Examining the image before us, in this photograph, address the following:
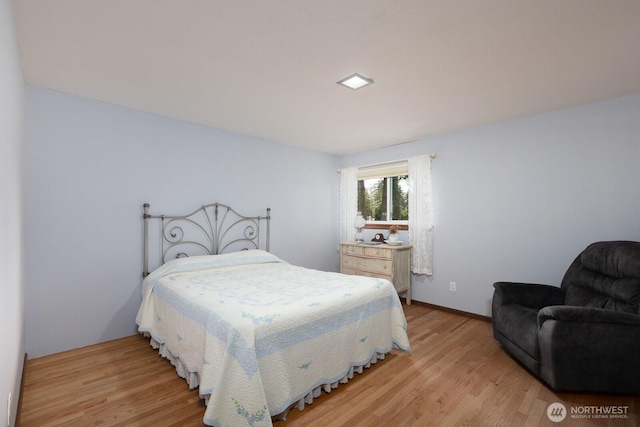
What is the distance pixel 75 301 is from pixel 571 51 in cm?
444

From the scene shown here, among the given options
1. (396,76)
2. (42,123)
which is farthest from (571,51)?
(42,123)

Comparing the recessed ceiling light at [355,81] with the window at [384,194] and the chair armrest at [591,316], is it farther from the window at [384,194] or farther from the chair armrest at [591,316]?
the chair armrest at [591,316]

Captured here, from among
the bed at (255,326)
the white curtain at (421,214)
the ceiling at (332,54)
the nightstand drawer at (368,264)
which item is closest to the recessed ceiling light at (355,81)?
the ceiling at (332,54)

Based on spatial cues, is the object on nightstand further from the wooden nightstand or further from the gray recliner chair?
the gray recliner chair

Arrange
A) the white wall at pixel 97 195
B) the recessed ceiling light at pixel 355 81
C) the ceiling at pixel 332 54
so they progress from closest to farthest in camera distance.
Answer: the ceiling at pixel 332 54, the recessed ceiling light at pixel 355 81, the white wall at pixel 97 195

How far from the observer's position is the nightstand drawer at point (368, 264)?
4000mm

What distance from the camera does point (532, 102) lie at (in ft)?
9.39

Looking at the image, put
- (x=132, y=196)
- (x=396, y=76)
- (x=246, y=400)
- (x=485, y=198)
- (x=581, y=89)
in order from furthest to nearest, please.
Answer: (x=485, y=198) < (x=132, y=196) < (x=581, y=89) < (x=396, y=76) < (x=246, y=400)

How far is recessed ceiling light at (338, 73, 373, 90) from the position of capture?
2.35m

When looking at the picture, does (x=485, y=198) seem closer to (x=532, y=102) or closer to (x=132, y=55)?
(x=532, y=102)

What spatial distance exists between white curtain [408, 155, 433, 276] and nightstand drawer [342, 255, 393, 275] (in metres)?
0.48

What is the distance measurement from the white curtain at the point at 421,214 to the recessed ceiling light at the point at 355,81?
76.2 inches

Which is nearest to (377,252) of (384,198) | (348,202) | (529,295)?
(384,198)

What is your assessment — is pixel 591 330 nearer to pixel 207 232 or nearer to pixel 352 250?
pixel 352 250
